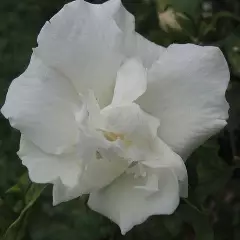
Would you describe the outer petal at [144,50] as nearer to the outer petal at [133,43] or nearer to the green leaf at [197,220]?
the outer petal at [133,43]

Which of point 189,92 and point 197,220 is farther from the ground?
point 189,92

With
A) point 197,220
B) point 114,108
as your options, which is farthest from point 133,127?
point 197,220

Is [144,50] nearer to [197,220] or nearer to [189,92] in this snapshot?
[189,92]

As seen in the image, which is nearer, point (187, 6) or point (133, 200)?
point (133, 200)

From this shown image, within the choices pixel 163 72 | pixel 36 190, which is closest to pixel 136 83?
pixel 163 72

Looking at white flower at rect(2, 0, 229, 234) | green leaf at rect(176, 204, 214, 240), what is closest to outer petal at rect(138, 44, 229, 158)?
white flower at rect(2, 0, 229, 234)

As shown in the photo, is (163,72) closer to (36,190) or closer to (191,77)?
(191,77)

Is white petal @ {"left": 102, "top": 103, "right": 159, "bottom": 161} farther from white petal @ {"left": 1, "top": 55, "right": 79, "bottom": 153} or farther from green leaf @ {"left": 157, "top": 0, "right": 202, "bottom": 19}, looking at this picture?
green leaf @ {"left": 157, "top": 0, "right": 202, "bottom": 19}
